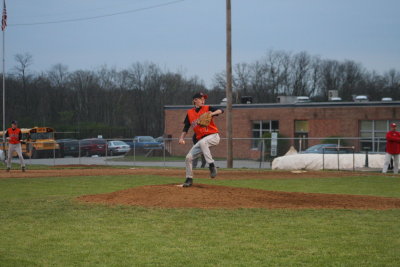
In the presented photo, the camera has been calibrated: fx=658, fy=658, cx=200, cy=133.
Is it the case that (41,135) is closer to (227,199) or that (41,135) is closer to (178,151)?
(178,151)

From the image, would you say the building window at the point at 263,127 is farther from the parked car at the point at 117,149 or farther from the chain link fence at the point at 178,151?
the parked car at the point at 117,149

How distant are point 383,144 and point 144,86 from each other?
51676mm

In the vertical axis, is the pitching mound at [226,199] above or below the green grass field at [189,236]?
above

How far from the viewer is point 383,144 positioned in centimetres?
4112

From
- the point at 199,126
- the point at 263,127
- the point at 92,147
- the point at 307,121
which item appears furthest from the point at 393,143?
the point at 92,147

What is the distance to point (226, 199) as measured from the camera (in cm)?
1312

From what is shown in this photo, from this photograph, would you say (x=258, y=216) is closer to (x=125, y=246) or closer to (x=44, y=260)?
(x=125, y=246)

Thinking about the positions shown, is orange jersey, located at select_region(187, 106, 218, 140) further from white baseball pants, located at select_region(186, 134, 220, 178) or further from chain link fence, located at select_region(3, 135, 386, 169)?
chain link fence, located at select_region(3, 135, 386, 169)

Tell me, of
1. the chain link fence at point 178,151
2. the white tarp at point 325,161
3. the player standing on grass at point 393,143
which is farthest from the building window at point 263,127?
the player standing on grass at point 393,143

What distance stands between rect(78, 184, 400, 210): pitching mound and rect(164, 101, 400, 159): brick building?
29.9m

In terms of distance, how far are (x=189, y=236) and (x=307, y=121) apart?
4255 cm

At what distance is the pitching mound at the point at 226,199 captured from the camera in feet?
41.8

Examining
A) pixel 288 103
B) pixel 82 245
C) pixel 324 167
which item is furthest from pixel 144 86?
pixel 82 245

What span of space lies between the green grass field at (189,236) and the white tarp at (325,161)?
19599 mm
